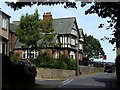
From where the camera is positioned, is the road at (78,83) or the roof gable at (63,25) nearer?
the road at (78,83)

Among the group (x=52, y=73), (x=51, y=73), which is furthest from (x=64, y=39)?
(x=51, y=73)

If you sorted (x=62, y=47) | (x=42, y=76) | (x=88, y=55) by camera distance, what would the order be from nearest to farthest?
1. (x=42, y=76)
2. (x=62, y=47)
3. (x=88, y=55)

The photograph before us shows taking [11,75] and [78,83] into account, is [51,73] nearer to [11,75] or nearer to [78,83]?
[78,83]

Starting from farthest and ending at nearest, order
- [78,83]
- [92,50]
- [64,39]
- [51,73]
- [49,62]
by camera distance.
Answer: [92,50], [64,39], [49,62], [51,73], [78,83]

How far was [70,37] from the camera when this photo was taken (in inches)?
2293

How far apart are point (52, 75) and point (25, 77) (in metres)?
20.7

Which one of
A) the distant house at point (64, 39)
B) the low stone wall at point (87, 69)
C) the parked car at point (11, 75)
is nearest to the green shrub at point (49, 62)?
the low stone wall at point (87, 69)

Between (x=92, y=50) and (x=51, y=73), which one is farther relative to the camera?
(x=92, y=50)

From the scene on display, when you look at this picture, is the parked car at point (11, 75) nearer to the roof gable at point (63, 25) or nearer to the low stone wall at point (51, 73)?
the low stone wall at point (51, 73)

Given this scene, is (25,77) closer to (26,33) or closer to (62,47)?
(26,33)

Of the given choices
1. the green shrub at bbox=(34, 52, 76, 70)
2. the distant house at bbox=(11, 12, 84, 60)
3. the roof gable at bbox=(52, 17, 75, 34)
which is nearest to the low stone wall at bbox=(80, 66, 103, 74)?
the green shrub at bbox=(34, 52, 76, 70)

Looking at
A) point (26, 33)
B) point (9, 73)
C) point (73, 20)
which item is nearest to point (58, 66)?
point (26, 33)

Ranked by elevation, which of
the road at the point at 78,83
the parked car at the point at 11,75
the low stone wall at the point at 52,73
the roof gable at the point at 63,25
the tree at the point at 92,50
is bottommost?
the road at the point at 78,83

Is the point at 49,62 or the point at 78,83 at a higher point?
the point at 49,62
